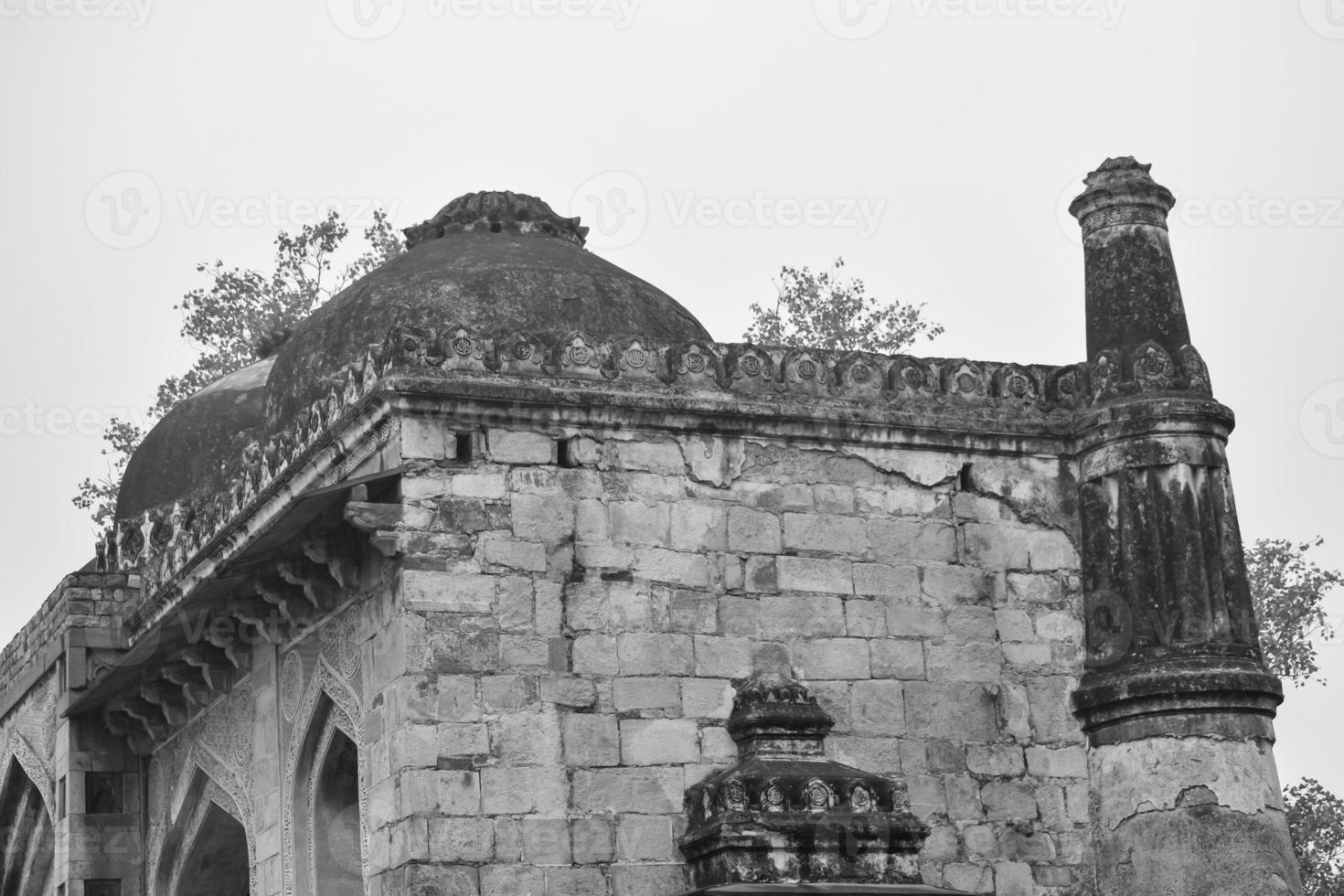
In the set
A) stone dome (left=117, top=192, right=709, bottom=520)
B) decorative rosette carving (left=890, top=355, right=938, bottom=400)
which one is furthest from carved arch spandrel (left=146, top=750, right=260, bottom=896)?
decorative rosette carving (left=890, top=355, right=938, bottom=400)

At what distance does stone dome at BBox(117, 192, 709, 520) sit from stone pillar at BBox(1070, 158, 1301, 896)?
2003mm

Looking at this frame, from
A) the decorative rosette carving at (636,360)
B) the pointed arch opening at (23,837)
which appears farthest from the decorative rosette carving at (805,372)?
the pointed arch opening at (23,837)

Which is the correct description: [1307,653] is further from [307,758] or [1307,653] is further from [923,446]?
[307,758]

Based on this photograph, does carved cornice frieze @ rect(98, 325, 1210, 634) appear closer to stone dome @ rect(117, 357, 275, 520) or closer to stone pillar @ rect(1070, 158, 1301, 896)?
stone pillar @ rect(1070, 158, 1301, 896)

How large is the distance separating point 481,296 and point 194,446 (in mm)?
3942

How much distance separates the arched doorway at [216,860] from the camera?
1160 centimetres

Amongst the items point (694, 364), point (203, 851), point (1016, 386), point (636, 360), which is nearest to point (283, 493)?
point (636, 360)

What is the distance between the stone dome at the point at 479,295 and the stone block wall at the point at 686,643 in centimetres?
112

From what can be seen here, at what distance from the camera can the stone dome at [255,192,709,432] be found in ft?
35.1

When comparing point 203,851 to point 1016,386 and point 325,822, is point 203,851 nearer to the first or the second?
point 325,822

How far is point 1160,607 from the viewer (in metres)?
9.33

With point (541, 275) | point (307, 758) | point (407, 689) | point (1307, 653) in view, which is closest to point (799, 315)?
point (1307, 653)

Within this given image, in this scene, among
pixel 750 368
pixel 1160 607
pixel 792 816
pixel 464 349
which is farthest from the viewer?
pixel 750 368

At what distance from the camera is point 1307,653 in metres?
16.3
